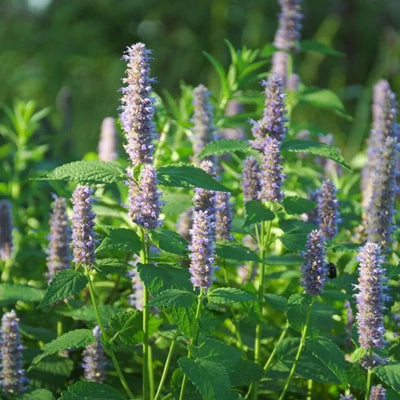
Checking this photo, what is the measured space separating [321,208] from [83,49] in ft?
32.6

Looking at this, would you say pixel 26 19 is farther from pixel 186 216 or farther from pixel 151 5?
pixel 186 216

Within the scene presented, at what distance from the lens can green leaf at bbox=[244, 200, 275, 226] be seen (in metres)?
2.36

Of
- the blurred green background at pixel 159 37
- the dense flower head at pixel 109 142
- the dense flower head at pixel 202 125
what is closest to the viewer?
the dense flower head at pixel 202 125

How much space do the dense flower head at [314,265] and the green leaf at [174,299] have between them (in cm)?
32

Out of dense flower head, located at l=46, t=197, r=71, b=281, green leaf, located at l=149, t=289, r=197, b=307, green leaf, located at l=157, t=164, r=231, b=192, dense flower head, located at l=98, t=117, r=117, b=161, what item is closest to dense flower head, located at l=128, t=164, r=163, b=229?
green leaf, located at l=157, t=164, r=231, b=192

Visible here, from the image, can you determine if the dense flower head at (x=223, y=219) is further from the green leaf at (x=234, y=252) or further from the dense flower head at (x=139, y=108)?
the dense flower head at (x=139, y=108)

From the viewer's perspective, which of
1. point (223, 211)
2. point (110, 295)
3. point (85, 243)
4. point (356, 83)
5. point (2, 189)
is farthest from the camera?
point (356, 83)

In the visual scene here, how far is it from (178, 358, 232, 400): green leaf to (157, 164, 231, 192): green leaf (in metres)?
0.43

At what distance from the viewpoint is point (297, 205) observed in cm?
253

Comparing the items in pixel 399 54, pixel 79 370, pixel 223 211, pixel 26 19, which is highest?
pixel 26 19

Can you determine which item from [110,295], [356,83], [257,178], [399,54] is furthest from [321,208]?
[356,83]

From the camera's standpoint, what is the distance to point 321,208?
2594 millimetres

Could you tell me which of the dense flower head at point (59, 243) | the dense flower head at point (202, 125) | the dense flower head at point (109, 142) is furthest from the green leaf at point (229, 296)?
the dense flower head at point (109, 142)

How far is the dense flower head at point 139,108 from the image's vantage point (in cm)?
219
